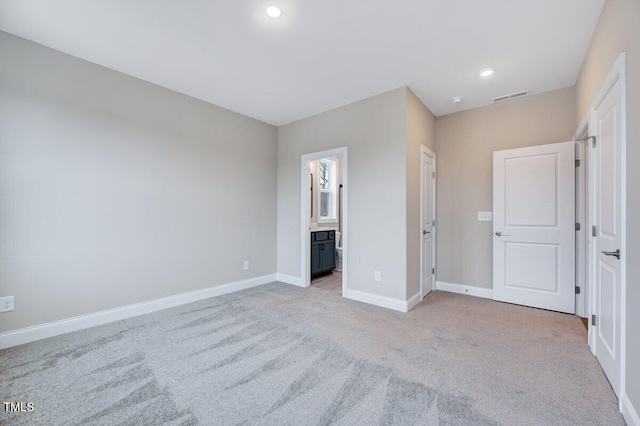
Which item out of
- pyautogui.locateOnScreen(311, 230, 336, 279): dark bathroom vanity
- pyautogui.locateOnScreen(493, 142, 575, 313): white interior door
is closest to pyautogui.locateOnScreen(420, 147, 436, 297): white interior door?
pyautogui.locateOnScreen(493, 142, 575, 313): white interior door

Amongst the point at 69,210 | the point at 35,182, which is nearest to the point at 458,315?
the point at 69,210

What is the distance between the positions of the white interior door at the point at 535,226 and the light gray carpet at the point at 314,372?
0.40 meters

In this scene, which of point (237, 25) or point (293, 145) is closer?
point (237, 25)

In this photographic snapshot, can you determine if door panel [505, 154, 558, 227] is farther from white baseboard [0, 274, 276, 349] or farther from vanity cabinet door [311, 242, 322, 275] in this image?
white baseboard [0, 274, 276, 349]

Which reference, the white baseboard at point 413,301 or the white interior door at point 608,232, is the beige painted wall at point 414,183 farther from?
the white interior door at point 608,232

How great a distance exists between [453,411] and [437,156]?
3.50 meters

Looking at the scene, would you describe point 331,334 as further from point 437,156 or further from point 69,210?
point 437,156

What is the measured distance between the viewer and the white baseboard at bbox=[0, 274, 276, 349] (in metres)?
2.37

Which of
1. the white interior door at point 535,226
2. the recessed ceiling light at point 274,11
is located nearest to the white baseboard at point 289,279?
the white interior door at point 535,226

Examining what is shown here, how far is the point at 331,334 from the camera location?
2.61m

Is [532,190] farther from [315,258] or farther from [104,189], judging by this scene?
[104,189]

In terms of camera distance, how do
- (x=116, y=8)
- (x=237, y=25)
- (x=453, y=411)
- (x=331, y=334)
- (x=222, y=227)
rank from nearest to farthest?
(x=453, y=411)
(x=116, y=8)
(x=237, y=25)
(x=331, y=334)
(x=222, y=227)

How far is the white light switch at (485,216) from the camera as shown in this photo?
149 inches

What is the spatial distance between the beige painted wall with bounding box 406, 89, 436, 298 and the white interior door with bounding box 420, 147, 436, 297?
0.48 ft
